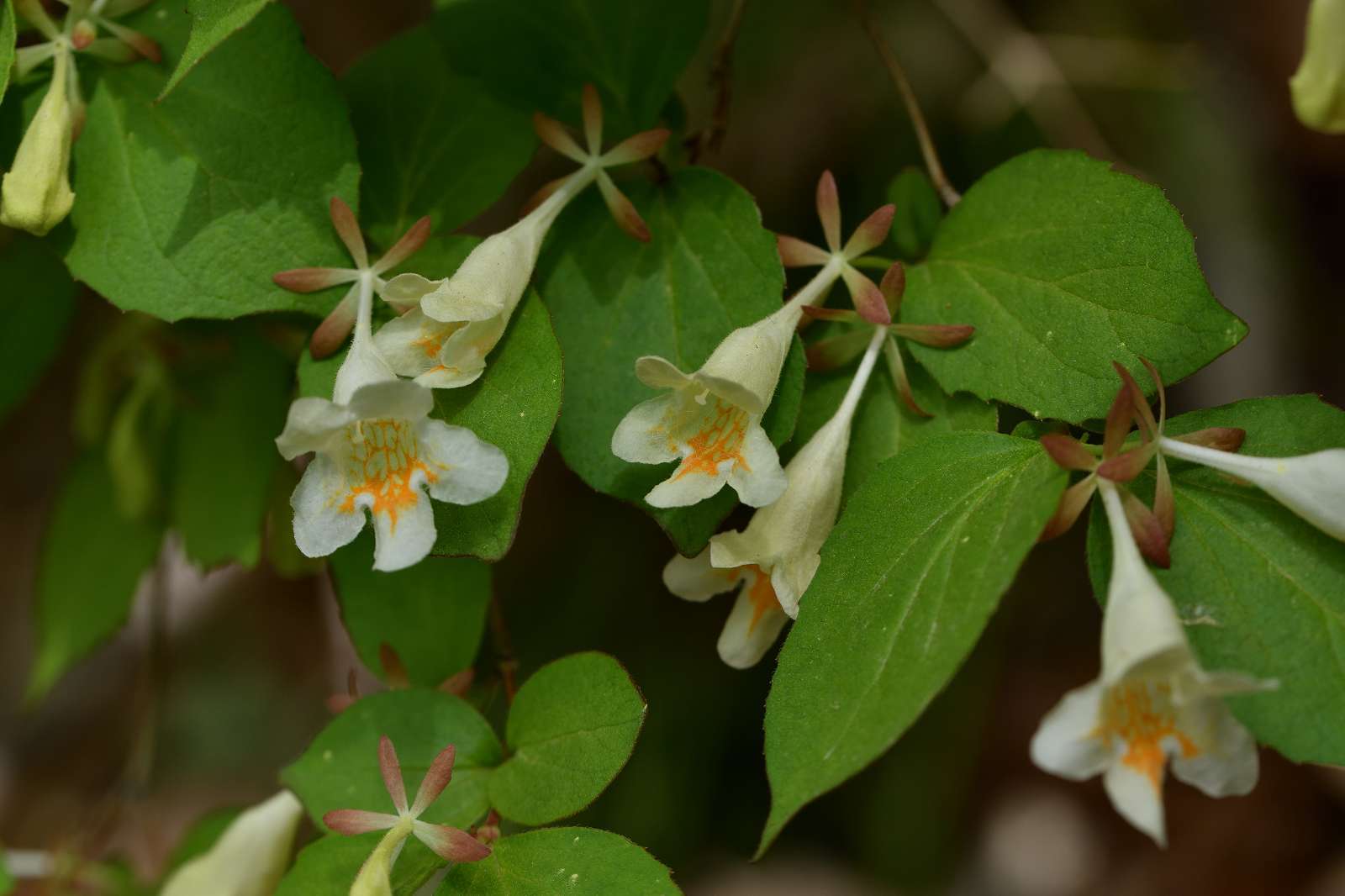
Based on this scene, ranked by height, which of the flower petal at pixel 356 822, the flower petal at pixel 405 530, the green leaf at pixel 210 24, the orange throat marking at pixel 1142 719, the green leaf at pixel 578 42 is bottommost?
the flower petal at pixel 356 822

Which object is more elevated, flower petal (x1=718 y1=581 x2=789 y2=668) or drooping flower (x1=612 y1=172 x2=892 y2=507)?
drooping flower (x1=612 y1=172 x2=892 y2=507)

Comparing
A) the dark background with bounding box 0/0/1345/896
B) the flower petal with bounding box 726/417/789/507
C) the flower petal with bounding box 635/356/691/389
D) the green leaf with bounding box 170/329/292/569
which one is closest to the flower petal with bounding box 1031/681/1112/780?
the flower petal with bounding box 726/417/789/507

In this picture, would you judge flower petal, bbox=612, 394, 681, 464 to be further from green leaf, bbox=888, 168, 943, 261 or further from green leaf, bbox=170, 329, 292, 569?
green leaf, bbox=170, 329, 292, 569

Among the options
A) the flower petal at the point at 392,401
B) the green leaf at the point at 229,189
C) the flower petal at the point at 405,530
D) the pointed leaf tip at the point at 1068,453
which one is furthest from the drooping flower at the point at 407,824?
the pointed leaf tip at the point at 1068,453

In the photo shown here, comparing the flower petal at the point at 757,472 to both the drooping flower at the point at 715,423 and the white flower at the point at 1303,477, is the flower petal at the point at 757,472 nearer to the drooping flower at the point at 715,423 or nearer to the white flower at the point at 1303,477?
the drooping flower at the point at 715,423

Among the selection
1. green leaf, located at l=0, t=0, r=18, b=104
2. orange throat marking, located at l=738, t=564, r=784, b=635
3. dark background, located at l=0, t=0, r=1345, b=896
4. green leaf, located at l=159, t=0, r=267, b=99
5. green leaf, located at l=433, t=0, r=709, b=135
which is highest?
green leaf, located at l=159, t=0, r=267, b=99

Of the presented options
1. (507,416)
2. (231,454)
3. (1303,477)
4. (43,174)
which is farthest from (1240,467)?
(231,454)

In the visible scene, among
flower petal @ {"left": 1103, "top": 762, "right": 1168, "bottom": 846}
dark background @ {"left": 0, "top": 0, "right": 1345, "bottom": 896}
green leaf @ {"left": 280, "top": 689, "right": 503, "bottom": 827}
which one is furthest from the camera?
dark background @ {"left": 0, "top": 0, "right": 1345, "bottom": 896}
